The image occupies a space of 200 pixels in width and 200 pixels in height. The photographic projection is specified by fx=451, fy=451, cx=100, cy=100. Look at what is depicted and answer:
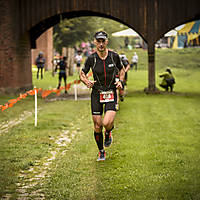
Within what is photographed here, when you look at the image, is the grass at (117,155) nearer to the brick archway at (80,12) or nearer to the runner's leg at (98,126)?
the runner's leg at (98,126)

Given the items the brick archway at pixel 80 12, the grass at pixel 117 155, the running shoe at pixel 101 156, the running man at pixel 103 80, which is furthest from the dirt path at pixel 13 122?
the brick archway at pixel 80 12

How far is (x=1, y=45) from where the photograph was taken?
70.6 ft

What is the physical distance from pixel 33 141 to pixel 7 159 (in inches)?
75.3

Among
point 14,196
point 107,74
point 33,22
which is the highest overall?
point 33,22

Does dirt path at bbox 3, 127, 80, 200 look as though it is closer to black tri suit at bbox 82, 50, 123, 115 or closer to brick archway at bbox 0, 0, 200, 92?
black tri suit at bbox 82, 50, 123, 115

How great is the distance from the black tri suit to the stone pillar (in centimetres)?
1428

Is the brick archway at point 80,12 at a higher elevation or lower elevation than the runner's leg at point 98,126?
higher

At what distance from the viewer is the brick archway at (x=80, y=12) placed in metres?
21.0

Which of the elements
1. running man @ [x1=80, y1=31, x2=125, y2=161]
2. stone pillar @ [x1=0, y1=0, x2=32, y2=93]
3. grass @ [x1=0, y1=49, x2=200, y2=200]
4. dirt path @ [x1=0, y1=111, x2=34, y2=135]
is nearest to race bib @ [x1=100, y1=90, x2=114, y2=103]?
running man @ [x1=80, y1=31, x2=125, y2=161]

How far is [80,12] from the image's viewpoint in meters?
22.2

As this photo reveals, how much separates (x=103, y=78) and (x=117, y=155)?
183 centimetres

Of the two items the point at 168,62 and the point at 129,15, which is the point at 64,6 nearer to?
the point at 129,15

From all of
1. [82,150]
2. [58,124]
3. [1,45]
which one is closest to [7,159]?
[82,150]

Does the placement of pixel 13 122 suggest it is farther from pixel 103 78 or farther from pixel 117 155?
pixel 103 78
